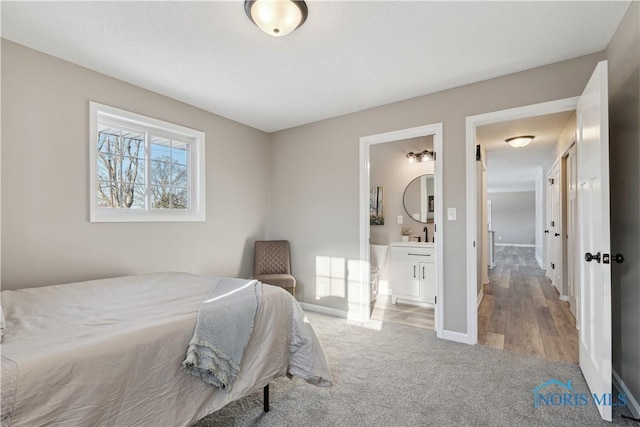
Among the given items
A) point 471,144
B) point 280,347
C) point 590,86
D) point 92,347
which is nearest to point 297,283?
point 280,347

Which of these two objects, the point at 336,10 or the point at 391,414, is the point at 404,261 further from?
the point at 336,10

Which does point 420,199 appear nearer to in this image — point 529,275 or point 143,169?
point 529,275

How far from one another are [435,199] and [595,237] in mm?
1380

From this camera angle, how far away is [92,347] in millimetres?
1093

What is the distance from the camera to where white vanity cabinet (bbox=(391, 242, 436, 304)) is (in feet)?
13.2

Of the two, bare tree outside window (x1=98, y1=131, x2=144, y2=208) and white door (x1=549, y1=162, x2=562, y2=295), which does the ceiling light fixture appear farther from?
bare tree outside window (x1=98, y1=131, x2=144, y2=208)

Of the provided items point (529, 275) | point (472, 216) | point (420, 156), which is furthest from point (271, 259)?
point (529, 275)

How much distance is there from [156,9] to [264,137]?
2516 millimetres

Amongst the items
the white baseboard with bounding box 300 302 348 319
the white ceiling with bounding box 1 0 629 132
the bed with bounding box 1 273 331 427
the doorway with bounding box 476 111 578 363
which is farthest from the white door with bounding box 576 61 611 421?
the white baseboard with bounding box 300 302 348 319

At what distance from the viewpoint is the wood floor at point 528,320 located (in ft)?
8.97

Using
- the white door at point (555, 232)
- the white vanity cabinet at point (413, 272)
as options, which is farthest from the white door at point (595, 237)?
the white door at point (555, 232)

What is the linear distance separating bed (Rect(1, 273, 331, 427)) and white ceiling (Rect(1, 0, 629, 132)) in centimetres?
172

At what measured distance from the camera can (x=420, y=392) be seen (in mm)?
2031

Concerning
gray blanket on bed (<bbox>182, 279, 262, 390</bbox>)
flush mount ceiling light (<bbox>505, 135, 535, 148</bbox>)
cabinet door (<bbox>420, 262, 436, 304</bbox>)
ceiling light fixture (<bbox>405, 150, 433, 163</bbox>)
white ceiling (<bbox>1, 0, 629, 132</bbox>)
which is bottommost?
cabinet door (<bbox>420, 262, 436, 304</bbox>)
